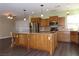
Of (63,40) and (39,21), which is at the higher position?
(39,21)

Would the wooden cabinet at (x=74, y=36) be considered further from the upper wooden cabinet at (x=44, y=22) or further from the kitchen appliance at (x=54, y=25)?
the upper wooden cabinet at (x=44, y=22)

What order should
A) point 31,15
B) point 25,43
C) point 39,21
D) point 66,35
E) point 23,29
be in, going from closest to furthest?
point 25,43
point 66,35
point 39,21
point 31,15
point 23,29

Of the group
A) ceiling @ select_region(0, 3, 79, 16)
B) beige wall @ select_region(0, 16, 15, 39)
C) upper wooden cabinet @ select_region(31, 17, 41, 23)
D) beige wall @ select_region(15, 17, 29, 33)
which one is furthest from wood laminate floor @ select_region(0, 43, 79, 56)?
beige wall @ select_region(15, 17, 29, 33)

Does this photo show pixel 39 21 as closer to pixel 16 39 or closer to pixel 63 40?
pixel 63 40

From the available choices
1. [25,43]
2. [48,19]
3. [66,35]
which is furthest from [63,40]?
[25,43]

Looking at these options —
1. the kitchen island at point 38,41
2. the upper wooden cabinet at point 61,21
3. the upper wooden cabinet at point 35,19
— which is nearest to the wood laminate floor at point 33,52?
the kitchen island at point 38,41

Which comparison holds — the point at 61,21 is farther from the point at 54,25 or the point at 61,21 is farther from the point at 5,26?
the point at 5,26

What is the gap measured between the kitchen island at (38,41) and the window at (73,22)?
4314 mm

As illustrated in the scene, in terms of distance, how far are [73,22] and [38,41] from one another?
5555mm

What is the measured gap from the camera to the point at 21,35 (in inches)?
311

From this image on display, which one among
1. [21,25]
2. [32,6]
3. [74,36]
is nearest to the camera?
[32,6]

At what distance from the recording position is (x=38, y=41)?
6.91 m

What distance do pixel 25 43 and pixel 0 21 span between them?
4933mm

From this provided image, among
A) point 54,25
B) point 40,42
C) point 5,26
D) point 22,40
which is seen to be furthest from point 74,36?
point 5,26
